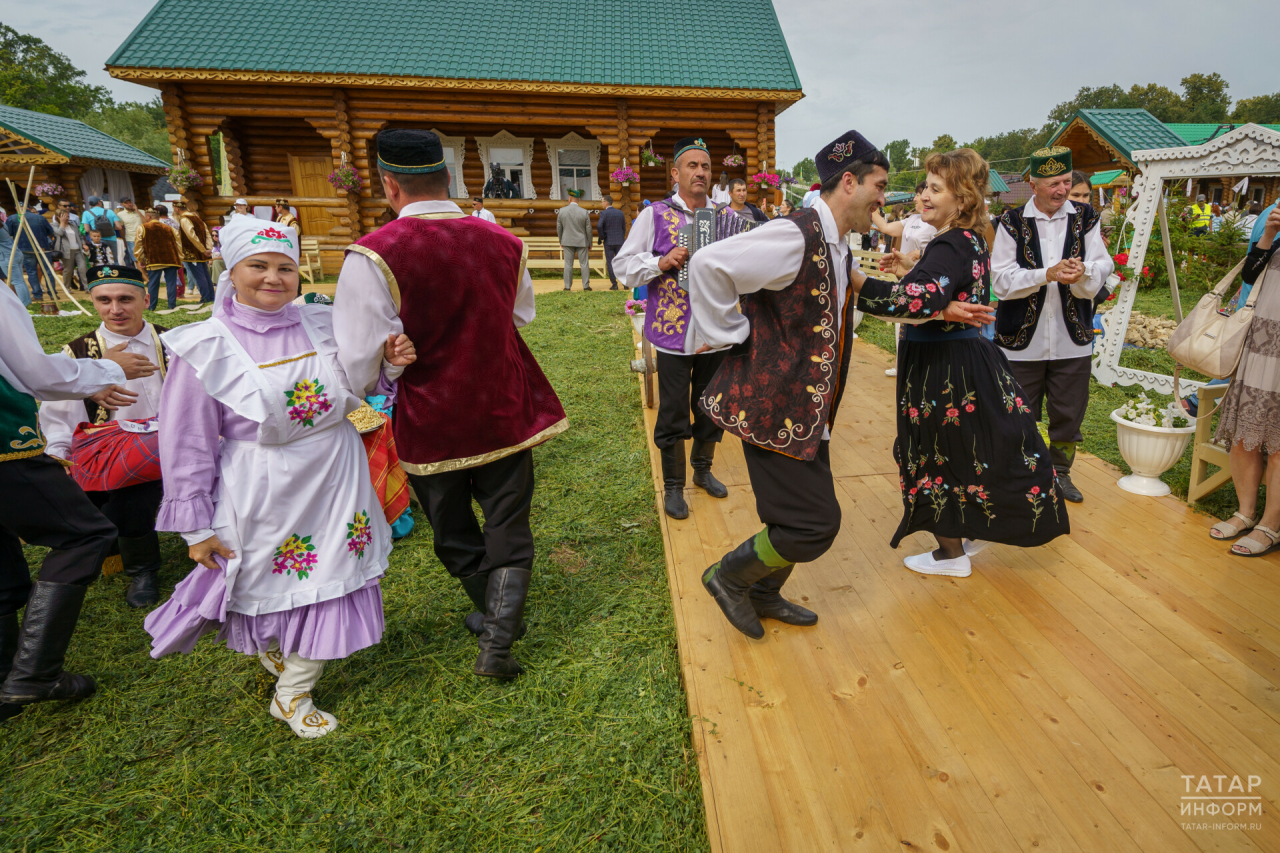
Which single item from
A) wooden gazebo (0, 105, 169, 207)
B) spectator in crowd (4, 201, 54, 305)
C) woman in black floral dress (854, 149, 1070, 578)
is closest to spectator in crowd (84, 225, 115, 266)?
spectator in crowd (4, 201, 54, 305)

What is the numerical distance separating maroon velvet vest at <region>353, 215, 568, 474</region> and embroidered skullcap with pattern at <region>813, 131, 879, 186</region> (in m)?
1.12

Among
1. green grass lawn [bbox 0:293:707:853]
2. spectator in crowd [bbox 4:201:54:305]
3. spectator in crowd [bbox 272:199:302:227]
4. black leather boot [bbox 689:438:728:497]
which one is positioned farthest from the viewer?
spectator in crowd [bbox 4:201:54:305]

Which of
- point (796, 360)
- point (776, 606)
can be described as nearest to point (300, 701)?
point (776, 606)

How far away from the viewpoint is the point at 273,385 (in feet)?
6.61

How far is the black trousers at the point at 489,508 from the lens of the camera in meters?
2.39

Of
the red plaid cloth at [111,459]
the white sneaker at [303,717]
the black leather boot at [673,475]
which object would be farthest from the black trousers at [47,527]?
the black leather boot at [673,475]

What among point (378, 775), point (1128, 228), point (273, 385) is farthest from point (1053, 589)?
point (1128, 228)

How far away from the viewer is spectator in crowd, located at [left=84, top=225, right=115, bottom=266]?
13.1m

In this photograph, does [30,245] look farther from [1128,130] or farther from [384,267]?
[1128,130]

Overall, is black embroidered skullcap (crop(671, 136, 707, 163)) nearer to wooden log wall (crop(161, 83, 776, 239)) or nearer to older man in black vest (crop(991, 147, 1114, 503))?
older man in black vest (crop(991, 147, 1114, 503))

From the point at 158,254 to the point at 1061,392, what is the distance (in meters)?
11.8

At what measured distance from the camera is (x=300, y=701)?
2264 mm

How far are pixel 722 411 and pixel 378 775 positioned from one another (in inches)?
64.3

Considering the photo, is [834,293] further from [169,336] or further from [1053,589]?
[169,336]
